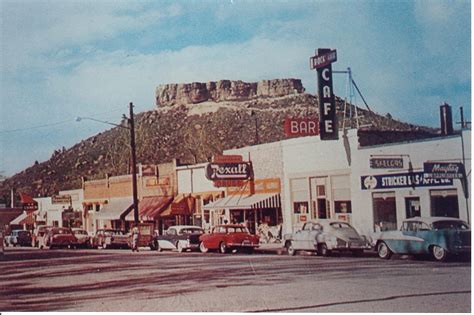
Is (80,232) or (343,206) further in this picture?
(80,232)

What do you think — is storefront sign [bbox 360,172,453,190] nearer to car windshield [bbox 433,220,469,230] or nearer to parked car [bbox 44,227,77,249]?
car windshield [bbox 433,220,469,230]

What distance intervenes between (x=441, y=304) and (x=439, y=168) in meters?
2.35

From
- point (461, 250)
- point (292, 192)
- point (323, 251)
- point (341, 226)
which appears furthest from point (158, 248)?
point (461, 250)

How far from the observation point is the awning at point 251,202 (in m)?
14.8

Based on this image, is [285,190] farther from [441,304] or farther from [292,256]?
[441,304]

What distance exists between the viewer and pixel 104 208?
1567 centimetres

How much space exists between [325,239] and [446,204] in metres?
2.27

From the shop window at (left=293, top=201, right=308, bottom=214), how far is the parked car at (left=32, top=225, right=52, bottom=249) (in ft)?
15.4

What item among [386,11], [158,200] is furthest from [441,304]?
[158,200]

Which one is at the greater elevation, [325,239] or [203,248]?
[325,239]

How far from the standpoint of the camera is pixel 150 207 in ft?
51.0

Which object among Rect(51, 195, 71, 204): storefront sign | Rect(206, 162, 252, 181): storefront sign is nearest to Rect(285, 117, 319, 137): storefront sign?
Rect(206, 162, 252, 181): storefront sign

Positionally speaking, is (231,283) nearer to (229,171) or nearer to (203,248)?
(203,248)

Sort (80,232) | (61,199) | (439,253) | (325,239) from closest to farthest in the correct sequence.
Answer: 1. (439,253)
2. (325,239)
3. (61,199)
4. (80,232)
